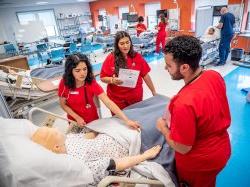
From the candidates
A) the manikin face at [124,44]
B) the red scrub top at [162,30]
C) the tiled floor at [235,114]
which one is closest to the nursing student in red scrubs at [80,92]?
the manikin face at [124,44]

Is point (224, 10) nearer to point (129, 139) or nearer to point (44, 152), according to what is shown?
point (129, 139)

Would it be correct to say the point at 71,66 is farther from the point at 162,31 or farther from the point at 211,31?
the point at 162,31

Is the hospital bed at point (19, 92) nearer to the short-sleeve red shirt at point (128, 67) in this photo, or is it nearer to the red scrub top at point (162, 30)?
the short-sleeve red shirt at point (128, 67)

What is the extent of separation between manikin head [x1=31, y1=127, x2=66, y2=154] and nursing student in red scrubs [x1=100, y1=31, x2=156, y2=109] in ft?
3.22

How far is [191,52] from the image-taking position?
1.04 metres

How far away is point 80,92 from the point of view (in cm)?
185

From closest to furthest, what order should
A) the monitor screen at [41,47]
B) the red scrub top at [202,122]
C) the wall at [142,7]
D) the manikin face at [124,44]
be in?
1. the red scrub top at [202,122]
2. the manikin face at [124,44]
3. the monitor screen at [41,47]
4. the wall at [142,7]

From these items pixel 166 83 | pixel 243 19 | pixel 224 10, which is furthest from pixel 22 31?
pixel 243 19

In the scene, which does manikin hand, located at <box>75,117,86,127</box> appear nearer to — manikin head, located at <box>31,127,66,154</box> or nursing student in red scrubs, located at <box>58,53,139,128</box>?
nursing student in red scrubs, located at <box>58,53,139,128</box>

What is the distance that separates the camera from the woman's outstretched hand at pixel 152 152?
1.46 meters

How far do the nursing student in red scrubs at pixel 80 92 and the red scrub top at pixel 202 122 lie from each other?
0.70m

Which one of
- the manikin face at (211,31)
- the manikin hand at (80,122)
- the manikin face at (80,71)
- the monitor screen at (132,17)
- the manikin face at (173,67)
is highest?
the monitor screen at (132,17)

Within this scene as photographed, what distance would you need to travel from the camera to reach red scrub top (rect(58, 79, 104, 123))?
1.85m

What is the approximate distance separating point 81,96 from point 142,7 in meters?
9.61
